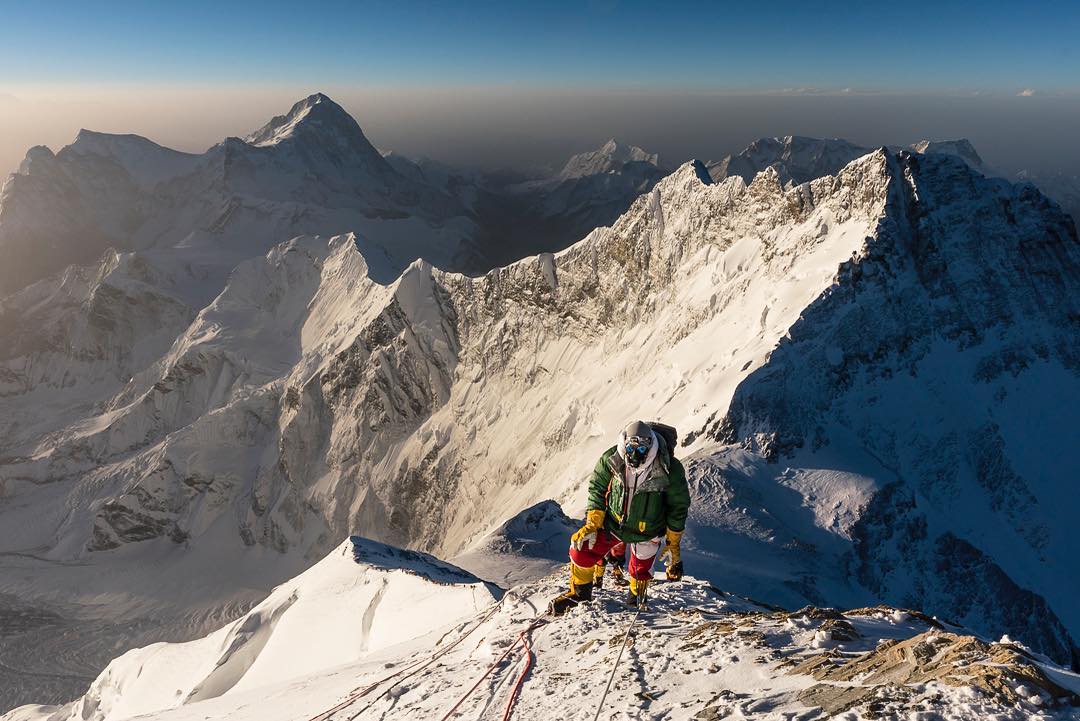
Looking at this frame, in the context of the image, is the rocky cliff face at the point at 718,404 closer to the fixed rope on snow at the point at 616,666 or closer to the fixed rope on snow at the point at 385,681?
the fixed rope on snow at the point at 616,666

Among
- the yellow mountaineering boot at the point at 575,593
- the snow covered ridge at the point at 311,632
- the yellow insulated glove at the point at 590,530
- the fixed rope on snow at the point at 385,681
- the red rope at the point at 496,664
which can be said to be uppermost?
the yellow insulated glove at the point at 590,530

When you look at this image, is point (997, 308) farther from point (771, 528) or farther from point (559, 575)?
point (559, 575)

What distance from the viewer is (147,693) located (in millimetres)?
33594

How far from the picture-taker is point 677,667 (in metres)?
11.2

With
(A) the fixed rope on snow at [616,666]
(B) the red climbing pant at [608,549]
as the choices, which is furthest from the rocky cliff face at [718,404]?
(B) the red climbing pant at [608,549]

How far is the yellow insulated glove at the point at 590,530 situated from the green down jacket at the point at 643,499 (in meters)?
0.24

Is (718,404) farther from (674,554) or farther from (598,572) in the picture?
(674,554)

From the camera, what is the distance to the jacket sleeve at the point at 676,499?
1339 cm

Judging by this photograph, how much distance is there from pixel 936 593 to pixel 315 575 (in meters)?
34.6

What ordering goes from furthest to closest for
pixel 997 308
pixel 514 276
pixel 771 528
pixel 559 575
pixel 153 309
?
pixel 153 309 < pixel 514 276 < pixel 997 308 < pixel 771 528 < pixel 559 575

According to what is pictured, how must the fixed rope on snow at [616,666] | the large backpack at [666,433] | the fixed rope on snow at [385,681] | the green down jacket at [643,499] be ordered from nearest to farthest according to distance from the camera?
the fixed rope on snow at [616,666] → the green down jacket at [643,499] → the large backpack at [666,433] → the fixed rope on snow at [385,681]

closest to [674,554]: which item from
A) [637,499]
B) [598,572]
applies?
[637,499]

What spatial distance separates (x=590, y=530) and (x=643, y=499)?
4.03ft

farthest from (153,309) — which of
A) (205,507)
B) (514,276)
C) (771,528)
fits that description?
(771,528)
